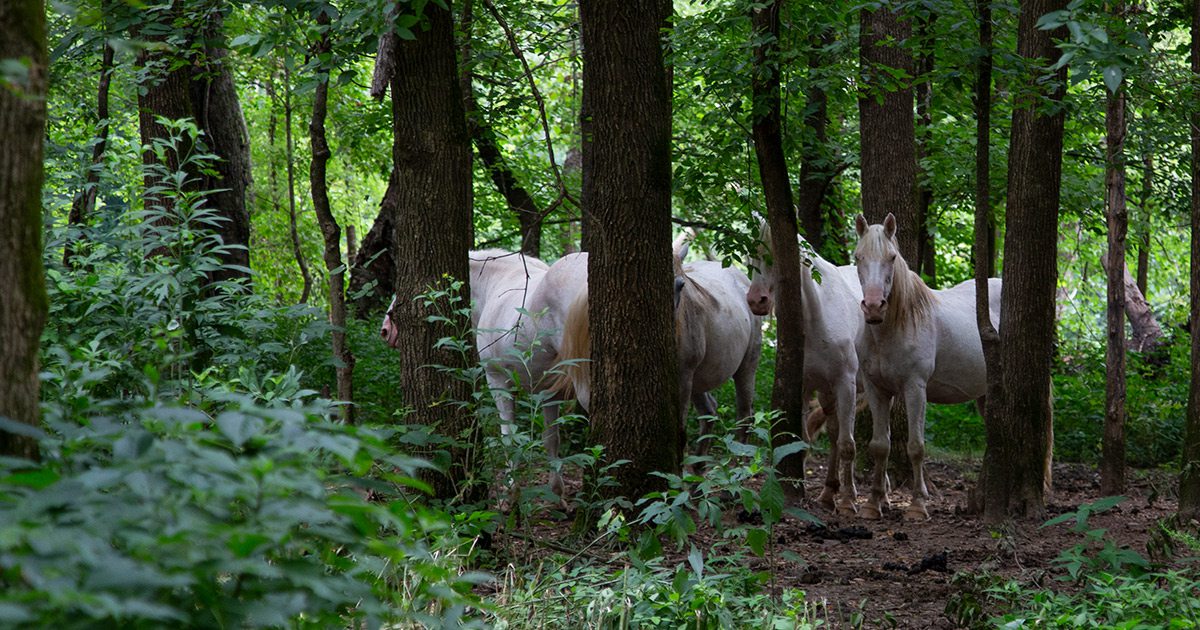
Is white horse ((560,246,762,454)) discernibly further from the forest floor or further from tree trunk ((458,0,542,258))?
tree trunk ((458,0,542,258))

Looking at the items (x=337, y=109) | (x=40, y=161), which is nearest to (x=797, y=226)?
(x=40, y=161)

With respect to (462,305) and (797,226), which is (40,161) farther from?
(797,226)

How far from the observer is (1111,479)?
30.9ft

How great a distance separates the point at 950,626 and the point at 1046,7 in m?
4.33

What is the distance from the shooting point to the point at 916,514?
8.82 meters

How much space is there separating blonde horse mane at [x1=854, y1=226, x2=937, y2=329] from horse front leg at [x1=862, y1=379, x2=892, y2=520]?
652 millimetres

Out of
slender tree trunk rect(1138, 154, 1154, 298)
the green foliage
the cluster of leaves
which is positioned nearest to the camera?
the green foliage

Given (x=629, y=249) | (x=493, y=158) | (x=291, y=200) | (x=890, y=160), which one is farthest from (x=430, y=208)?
(x=493, y=158)

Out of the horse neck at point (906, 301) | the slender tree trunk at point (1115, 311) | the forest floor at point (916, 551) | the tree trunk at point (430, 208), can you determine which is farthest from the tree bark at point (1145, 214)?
the tree trunk at point (430, 208)

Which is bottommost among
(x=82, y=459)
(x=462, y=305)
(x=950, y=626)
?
(x=950, y=626)

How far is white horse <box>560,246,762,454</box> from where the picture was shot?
786 cm

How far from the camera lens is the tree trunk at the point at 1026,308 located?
7.54 m

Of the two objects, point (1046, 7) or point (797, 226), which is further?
point (797, 226)

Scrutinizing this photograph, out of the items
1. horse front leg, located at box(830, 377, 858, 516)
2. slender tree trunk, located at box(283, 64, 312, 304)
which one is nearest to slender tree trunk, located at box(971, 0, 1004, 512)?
horse front leg, located at box(830, 377, 858, 516)
